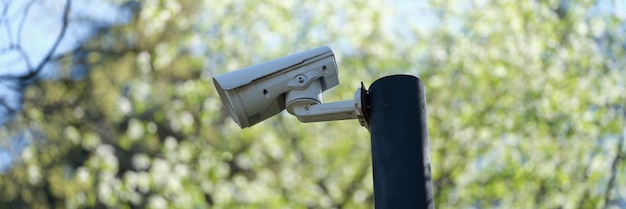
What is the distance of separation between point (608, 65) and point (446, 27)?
194 cm

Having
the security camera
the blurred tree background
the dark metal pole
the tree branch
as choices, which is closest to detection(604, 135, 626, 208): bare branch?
the blurred tree background

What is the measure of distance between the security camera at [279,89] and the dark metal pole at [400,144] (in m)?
0.25

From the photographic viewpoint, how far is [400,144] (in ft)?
8.38

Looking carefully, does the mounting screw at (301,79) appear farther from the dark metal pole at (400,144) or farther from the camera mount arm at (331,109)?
the dark metal pole at (400,144)

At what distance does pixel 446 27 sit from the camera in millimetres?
10500

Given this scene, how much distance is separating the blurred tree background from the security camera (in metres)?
6.54

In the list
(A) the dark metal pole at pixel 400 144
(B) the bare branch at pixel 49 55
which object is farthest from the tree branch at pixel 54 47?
(A) the dark metal pole at pixel 400 144

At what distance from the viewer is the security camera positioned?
2.92 meters

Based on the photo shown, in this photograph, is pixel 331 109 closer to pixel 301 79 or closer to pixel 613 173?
pixel 301 79

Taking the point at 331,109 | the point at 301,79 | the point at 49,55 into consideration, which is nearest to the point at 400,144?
the point at 331,109

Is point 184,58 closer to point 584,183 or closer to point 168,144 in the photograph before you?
point 168,144

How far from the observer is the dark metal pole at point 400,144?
2494mm

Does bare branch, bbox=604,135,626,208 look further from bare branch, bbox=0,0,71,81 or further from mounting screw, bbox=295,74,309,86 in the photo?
mounting screw, bbox=295,74,309,86

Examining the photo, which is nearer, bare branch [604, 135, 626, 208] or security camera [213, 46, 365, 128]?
security camera [213, 46, 365, 128]
